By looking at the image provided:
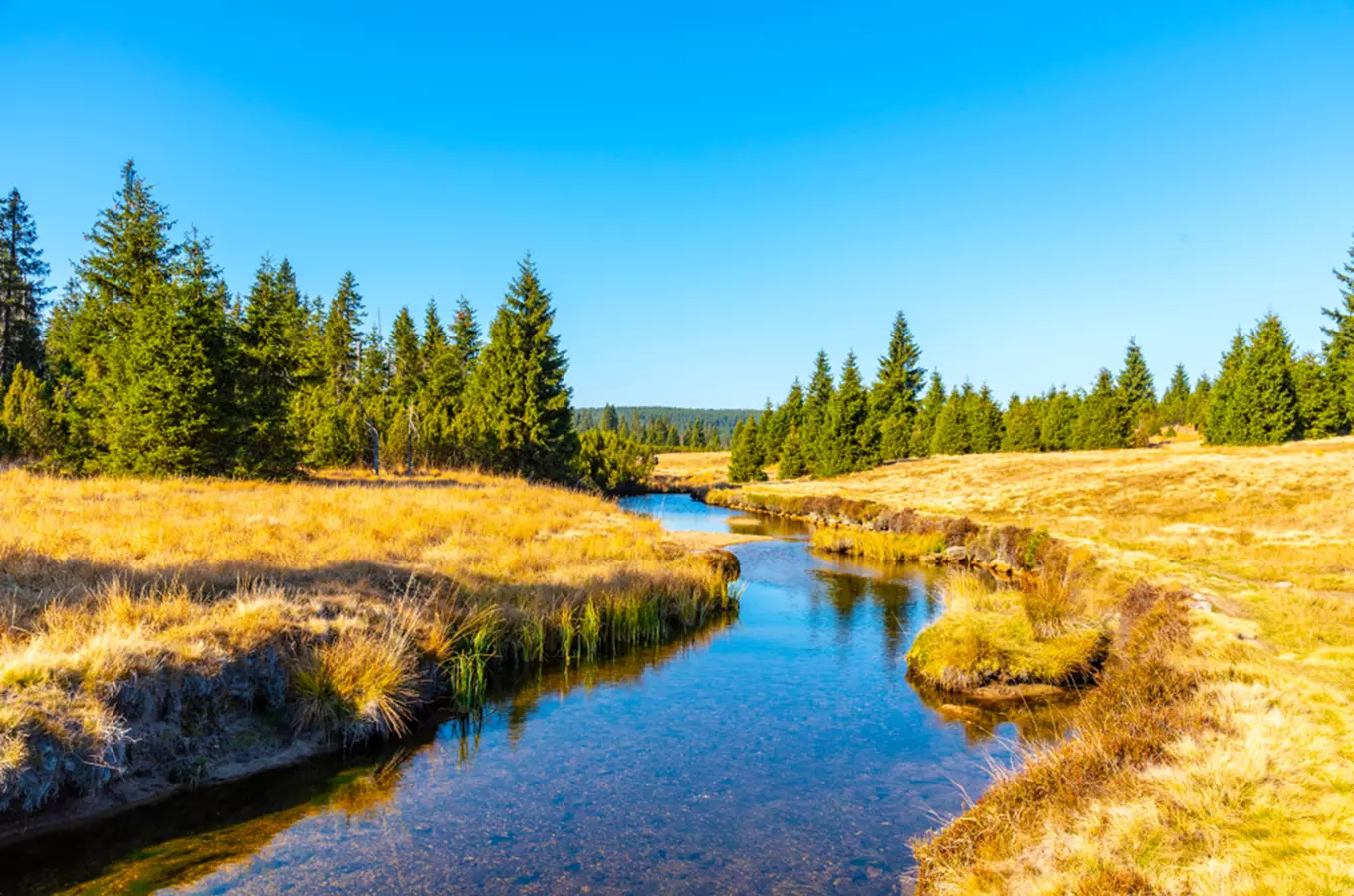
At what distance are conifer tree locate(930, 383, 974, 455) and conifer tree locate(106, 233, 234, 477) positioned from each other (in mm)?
59948

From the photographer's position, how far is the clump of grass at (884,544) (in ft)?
89.4

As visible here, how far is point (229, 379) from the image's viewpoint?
23.6 metres

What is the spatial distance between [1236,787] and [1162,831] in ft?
3.52

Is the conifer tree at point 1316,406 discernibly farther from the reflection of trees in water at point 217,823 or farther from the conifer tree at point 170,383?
the conifer tree at point 170,383

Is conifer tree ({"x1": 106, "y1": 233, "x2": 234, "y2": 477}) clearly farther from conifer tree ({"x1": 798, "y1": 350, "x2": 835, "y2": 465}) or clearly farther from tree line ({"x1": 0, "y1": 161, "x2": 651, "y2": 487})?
conifer tree ({"x1": 798, "y1": 350, "x2": 835, "y2": 465})

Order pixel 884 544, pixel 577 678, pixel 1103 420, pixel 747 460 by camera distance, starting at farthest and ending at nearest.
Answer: pixel 747 460
pixel 1103 420
pixel 884 544
pixel 577 678

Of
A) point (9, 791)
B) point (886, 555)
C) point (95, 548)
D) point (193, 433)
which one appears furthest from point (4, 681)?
point (886, 555)

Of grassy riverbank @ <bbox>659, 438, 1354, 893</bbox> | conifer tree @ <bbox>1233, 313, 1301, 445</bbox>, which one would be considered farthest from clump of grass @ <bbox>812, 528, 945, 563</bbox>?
conifer tree @ <bbox>1233, 313, 1301, 445</bbox>

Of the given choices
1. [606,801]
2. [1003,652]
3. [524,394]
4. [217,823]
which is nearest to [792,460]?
[524,394]

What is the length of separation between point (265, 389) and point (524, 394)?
17.2 metres

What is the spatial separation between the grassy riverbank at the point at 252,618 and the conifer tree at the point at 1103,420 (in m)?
51.3

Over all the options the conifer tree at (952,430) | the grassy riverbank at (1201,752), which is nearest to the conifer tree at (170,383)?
the grassy riverbank at (1201,752)

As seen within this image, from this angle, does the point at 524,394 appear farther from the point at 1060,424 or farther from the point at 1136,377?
the point at 1136,377

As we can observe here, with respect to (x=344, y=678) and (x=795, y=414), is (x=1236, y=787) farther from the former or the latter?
(x=795, y=414)
